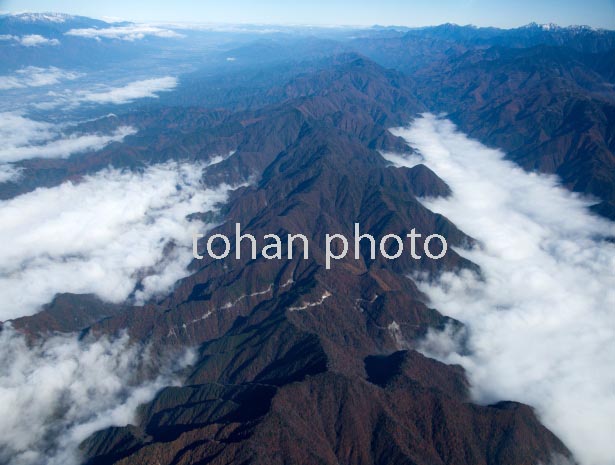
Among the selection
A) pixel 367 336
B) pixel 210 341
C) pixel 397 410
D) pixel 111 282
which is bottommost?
pixel 111 282

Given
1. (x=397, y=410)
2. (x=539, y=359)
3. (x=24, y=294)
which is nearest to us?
(x=397, y=410)

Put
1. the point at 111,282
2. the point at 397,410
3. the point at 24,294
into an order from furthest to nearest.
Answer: the point at 111,282 → the point at 24,294 → the point at 397,410

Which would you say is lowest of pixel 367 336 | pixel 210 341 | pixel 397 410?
pixel 210 341

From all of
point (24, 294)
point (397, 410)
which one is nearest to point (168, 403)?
point (397, 410)

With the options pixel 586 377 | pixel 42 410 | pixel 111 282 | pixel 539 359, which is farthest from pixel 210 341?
pixel 586 377

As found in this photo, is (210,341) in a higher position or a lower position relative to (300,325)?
lower

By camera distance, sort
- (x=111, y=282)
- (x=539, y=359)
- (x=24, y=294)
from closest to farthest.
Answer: (x=539, y=359) < (x=24, y=294) < (x=111, y=282)

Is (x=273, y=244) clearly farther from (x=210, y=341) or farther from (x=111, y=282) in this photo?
(x=111, y=282)

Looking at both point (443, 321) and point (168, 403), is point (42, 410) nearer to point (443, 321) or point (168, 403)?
point (168, 403)

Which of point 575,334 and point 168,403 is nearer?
point 168,403
